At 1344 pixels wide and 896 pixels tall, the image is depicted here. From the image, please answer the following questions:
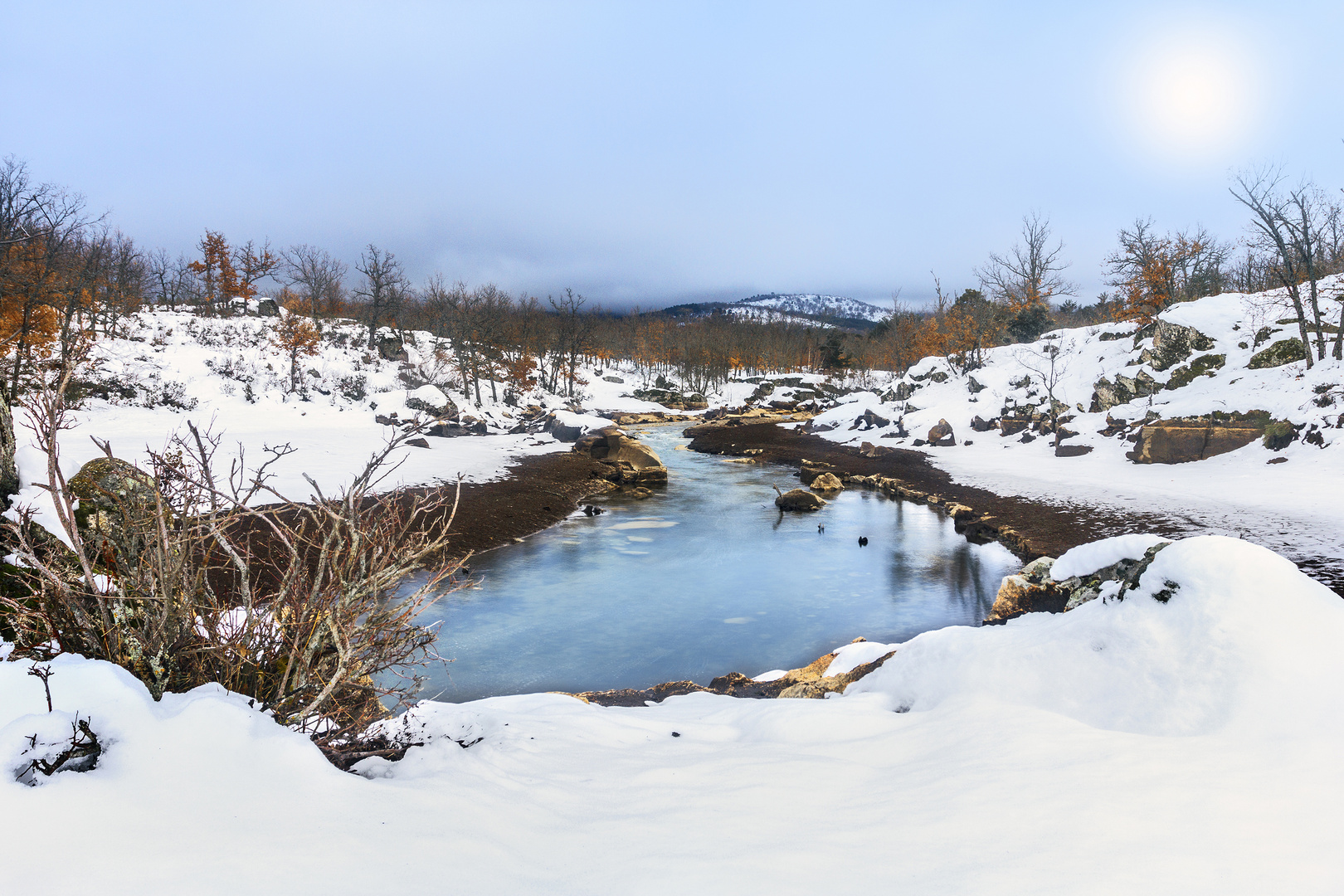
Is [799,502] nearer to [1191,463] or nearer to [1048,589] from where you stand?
[1048,589]

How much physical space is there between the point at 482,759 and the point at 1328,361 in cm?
2666

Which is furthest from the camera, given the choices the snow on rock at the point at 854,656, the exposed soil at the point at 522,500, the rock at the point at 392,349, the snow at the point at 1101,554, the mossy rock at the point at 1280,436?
the rock at the point at 392,349

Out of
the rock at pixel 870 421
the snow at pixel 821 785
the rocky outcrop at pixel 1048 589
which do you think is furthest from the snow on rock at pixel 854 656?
the rock at pixel 870 421

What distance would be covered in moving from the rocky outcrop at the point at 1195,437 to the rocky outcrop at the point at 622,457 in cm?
1665

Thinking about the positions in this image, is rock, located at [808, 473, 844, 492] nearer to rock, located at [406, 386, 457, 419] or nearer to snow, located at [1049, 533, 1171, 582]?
snow, located at [1049, 533, 1171, 582]

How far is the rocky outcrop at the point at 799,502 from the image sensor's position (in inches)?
746

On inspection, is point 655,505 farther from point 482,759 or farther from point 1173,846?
point 1173,846

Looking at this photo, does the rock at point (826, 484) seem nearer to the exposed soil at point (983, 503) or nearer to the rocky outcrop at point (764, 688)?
the exposed soil at point (983, 503)

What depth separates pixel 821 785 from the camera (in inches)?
153

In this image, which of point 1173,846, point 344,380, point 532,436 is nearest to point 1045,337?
point 532,436

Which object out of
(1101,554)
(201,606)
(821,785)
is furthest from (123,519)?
(1101,554)

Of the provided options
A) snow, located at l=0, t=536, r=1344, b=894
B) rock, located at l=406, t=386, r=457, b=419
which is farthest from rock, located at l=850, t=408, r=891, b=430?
snow, located at l=0, t=536, r=1344, b=894

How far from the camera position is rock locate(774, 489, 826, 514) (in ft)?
62.1

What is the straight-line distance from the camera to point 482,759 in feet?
13.0
